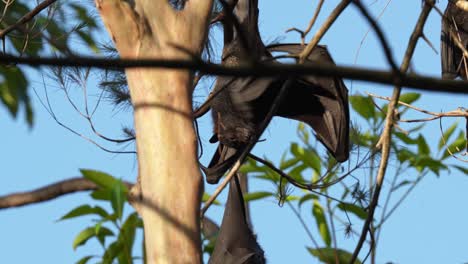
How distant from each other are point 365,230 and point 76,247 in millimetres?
1000

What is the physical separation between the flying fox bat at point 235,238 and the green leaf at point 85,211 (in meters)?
1.18

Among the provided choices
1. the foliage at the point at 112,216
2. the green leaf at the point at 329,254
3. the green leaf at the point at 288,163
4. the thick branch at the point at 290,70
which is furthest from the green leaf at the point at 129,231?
the green leaf at the point at 288,163

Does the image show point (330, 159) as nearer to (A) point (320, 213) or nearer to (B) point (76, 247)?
(A) point (320, 213)

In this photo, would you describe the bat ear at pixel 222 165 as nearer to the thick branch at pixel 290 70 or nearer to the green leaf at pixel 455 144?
the green leaf at pixel 455 144

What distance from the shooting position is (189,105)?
2.84 metres

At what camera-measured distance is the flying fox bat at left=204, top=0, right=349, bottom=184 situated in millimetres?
3699

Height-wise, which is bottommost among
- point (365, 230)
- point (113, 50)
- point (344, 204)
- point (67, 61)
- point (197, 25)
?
point (67, 61)

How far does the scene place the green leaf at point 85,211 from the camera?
2.71 meters

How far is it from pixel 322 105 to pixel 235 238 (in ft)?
2.49

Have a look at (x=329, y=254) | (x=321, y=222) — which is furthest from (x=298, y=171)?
(x=329, y=254)

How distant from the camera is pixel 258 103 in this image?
391 centimetres

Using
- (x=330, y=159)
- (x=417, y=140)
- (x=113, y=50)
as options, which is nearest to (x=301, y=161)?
(x=330, y=159)

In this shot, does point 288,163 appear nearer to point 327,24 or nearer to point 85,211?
point 327,24

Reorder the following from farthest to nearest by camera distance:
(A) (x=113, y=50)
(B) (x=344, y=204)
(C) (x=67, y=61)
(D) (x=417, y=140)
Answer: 1. (D) (x=417, y=140)
2. (B) (x=344, y=204)
3. (A) (x=113, y=50)
4. (C) (x=67, y=61)
